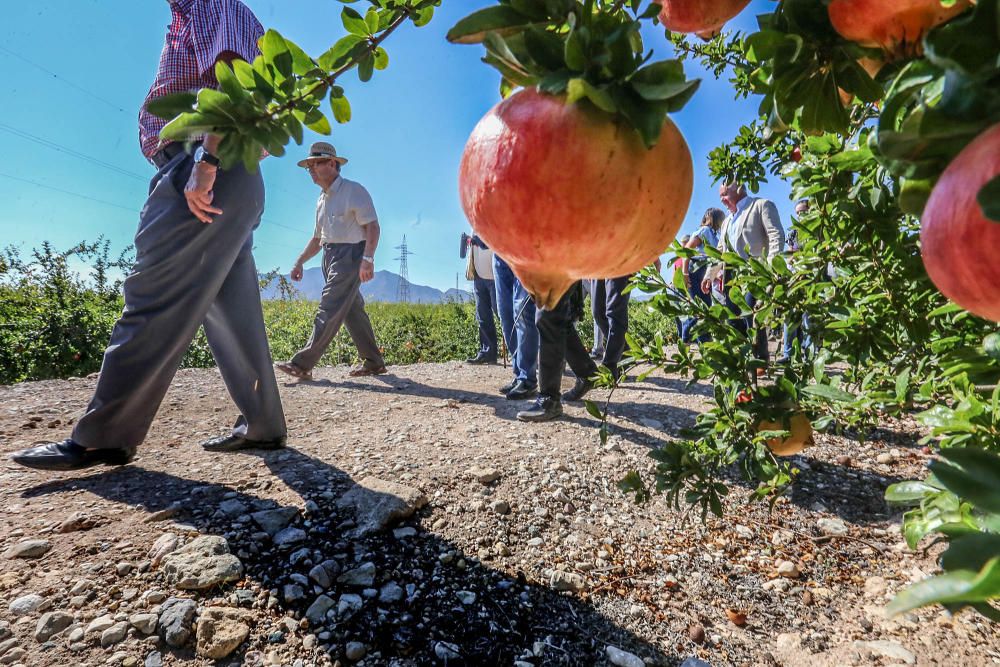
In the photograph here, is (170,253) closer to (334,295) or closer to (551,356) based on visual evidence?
(551,356)

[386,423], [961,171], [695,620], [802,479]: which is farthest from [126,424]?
[802,479]

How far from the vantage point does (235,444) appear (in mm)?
2549

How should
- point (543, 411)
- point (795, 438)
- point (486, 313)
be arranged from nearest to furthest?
point (795, 438), point (543, 411), point (486, 313)

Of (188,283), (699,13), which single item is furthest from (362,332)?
(699,13)

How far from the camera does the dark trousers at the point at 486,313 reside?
6012mm

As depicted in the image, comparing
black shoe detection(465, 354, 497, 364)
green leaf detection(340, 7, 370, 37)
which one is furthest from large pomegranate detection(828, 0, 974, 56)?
black shoe detection(465, 354, 497, 364)

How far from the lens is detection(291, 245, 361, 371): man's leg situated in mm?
4406

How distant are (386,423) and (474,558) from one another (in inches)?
68.3

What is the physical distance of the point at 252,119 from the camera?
0.69 m

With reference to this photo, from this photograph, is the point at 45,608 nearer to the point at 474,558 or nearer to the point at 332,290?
the point at 474,558

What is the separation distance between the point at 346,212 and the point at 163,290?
8.57 ft

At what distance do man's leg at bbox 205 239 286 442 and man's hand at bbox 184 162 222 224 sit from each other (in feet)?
1.26

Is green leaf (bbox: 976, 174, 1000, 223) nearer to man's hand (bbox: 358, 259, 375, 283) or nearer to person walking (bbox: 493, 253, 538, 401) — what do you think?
person walking (bbox: 493, 253, 538, 401)

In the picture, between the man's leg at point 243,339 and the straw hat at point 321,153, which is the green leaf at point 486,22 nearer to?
the man's leg at point 243,339
